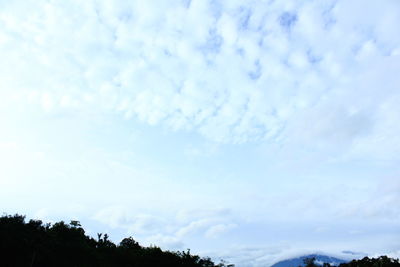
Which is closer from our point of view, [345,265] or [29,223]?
[29,223]

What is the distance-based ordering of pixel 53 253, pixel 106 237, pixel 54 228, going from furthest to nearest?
pixel 106 237 → pixel 54 228 → pixel 53 253

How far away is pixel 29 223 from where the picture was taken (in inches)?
2322

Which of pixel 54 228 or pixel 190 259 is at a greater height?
pixel 54 228

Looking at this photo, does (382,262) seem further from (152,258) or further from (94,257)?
(94,257)

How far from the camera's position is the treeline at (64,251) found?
163 feet

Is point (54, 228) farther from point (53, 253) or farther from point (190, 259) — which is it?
point (190, 259)

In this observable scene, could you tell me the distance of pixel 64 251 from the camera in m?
58.0

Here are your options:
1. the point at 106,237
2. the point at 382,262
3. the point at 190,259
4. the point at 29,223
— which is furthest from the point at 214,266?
the point at 29,223

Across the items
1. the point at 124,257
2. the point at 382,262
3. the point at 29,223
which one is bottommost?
the point at 382,262

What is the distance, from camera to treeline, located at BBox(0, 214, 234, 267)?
4969 centimetres

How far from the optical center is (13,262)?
4869cm

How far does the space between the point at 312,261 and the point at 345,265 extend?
6844 mm

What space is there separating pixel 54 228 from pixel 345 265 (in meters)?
51.1

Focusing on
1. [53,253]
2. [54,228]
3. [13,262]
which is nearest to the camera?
[13,262]
